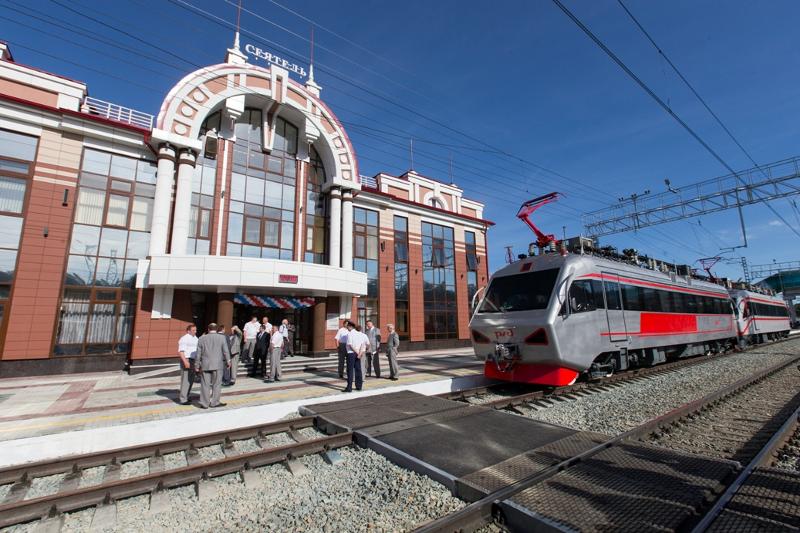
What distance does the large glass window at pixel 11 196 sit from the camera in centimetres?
1313

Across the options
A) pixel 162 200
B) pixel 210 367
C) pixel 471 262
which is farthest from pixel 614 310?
pixel 471 262

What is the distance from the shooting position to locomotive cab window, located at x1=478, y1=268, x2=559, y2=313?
8.84 metres

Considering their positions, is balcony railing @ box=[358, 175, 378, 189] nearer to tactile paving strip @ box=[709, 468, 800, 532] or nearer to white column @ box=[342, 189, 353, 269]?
white column @ box=[342, 189, 353, 269]

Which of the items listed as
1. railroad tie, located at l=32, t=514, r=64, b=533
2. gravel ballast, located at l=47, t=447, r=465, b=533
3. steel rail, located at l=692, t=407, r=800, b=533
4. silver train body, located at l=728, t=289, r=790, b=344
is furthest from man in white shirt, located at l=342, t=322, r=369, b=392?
silver train body, located at l=728, t=289, r=790, b=344

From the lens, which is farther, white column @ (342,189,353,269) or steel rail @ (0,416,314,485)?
white column @ (342,189,353,269)

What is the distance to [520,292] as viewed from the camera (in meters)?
9.43

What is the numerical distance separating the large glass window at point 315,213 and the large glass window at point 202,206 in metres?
4.82

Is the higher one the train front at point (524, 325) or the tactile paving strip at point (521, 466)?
the train front at point (524, 325)

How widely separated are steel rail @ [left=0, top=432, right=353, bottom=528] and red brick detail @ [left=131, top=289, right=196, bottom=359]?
1281cm

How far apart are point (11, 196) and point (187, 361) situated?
1225cm

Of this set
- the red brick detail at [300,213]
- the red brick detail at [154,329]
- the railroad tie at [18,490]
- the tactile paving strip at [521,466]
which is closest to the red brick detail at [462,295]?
the red brick detail at [300,213]

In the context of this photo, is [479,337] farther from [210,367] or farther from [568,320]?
[210,367]

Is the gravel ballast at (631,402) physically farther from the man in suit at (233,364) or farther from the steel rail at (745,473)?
the man in suit at (233,364)

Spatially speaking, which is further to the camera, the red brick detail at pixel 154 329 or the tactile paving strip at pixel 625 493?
the red brick detail at pixel 154 329
